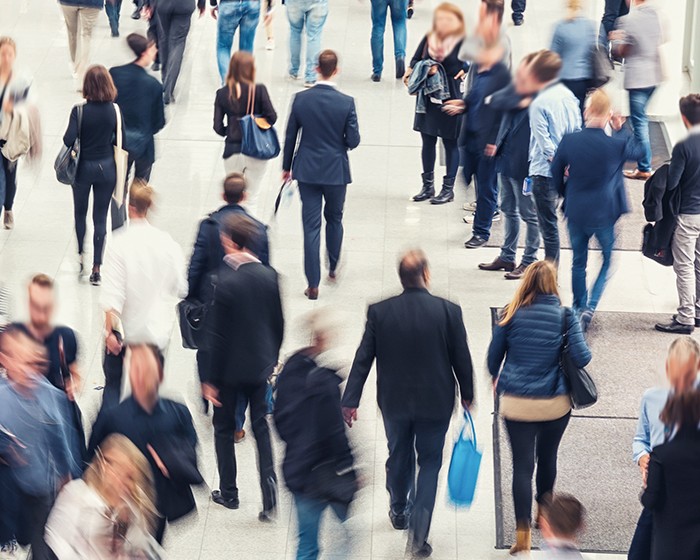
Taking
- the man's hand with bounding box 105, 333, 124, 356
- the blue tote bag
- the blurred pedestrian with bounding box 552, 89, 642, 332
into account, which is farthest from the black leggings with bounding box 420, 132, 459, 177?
the man's hand with bounding box 105, 333, 124, 356

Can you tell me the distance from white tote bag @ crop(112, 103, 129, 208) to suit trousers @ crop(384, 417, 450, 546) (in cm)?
341

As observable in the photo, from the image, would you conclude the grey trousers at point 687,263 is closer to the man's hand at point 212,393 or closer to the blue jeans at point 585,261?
the blue jeans at point 585,261

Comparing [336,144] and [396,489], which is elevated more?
[336,144]

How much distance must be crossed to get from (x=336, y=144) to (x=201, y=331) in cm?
213

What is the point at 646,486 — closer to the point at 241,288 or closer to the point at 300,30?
the point at 241,288

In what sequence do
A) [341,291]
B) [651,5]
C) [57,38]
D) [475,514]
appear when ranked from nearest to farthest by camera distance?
[475,514], [341,291], [651,5], [57,38]

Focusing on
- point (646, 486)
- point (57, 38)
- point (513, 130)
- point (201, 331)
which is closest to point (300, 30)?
point (57, 38)

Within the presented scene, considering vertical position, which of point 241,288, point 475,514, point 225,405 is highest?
point 241,288

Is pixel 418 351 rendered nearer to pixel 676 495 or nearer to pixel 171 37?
pixel 676 495

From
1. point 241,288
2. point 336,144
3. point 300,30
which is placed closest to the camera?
point 241,288

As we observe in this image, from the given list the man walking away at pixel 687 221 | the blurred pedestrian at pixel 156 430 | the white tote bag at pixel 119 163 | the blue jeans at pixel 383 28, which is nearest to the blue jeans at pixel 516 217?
the man walking away at pixel 687 221

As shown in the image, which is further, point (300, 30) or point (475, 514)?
point (300, 30)

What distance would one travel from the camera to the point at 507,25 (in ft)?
49.8

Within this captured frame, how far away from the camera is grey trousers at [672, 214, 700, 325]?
920 centimetres
